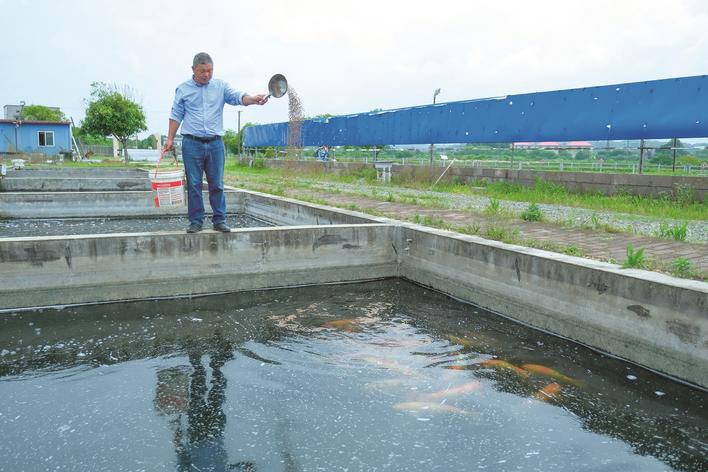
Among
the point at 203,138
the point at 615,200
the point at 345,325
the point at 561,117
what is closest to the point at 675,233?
the point at 345,325

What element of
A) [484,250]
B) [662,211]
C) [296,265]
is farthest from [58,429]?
[662,211]

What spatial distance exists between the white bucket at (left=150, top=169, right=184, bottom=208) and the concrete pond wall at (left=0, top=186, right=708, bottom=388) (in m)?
0.42

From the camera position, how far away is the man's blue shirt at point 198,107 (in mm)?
6020

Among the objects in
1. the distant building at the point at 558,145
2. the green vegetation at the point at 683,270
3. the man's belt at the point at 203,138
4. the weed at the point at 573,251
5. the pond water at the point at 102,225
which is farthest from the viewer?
the distant building at the point at 558,145

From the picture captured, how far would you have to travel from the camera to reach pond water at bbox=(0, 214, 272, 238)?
37.9 feet

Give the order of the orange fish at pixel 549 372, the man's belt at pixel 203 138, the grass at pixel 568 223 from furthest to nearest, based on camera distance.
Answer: the man's belt at pixel 203 138, the grass at pixel 568 223, the orange fish at pixel 549 372

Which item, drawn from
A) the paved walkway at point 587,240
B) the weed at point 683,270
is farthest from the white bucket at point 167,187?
the weed at point 683,270

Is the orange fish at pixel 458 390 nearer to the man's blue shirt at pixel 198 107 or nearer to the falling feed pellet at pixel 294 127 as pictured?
the man's blue shirt at pixel 198 107

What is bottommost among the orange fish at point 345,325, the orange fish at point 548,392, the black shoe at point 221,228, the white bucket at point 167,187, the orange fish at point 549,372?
the orange fish at point 548,392

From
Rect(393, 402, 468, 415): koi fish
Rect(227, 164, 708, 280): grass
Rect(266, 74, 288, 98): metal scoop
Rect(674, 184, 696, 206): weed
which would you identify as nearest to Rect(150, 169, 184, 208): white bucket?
Rect(266, 74, 288, 98): metal scoop

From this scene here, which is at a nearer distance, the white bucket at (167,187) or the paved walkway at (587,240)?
the paved walkway at (587,240)

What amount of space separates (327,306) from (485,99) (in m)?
12.7

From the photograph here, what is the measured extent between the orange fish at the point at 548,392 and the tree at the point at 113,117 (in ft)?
138

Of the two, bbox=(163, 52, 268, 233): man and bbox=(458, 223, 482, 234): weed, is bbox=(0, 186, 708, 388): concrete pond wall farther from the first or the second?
bbox=(163, 52, 268, 233): man
